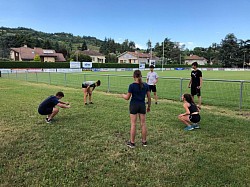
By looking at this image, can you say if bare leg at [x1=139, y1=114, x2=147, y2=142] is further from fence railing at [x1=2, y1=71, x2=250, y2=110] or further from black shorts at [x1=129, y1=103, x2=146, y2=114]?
fence railing at [x1=2, y1=71, x2=250, y2=110]

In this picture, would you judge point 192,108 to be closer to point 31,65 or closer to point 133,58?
point 31,65

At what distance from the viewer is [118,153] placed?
4.16 m

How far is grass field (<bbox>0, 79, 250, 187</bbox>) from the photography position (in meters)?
3.23

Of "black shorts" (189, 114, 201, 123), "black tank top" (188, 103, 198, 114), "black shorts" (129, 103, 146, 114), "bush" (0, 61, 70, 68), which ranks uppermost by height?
"bush" (0, 61, 70, 68)

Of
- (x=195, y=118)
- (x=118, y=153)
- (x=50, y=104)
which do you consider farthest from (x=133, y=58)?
(x=118, y=153)

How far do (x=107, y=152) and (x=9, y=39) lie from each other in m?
103

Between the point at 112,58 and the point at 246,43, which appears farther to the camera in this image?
the point at 112,58

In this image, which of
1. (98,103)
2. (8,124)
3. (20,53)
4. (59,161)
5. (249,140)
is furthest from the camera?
(20,53)

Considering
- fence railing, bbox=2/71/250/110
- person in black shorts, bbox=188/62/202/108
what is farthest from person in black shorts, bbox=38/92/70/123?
fence railing, bbox=2/71/250/110

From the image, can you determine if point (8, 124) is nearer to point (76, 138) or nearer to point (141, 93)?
point (76, 138)

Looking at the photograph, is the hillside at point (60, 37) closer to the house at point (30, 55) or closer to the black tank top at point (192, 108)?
the house at point (30, 55)

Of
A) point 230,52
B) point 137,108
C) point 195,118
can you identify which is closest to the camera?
point 137,108

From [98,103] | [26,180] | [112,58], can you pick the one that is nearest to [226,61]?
[112,58]

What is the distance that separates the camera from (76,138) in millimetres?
4953
